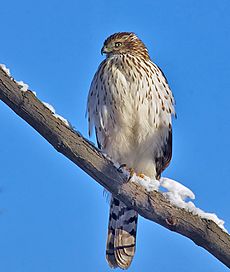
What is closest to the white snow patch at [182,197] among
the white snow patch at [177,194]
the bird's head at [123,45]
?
the white snow patch at [177,194]

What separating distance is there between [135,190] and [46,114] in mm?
805

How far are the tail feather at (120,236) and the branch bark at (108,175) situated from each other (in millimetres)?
1592

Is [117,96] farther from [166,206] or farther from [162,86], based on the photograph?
[166,206]

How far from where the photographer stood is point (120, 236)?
5.97 m

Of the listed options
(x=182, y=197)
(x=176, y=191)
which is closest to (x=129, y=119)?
(x=176, y=191)

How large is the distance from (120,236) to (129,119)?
111 cm

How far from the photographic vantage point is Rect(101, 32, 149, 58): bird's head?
6414 millimetres

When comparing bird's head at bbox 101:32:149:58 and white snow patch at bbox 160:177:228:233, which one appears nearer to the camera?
white snow patch at bbox 160:177:228:233

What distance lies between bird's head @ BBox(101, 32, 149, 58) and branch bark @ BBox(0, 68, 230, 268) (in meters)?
2.63

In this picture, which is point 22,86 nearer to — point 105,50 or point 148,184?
point 148,184

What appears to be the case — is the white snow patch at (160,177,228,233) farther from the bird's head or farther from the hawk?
the bird's head

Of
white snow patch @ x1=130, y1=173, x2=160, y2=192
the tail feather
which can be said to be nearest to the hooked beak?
the tail feather

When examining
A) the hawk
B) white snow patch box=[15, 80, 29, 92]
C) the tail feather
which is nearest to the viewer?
white snow patch box=[15, 80, 29, 92]

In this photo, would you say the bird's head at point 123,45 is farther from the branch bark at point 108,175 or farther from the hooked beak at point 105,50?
the branch bark at point 108,175
